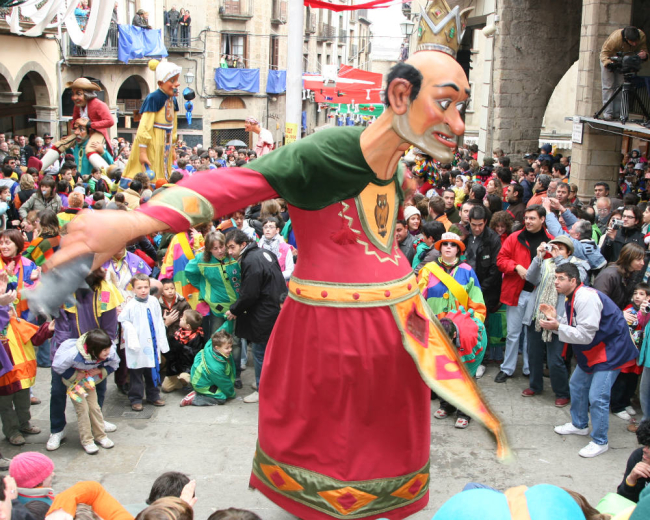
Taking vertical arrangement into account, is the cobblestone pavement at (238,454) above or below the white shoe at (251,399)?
below

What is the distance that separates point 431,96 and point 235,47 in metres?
31.5

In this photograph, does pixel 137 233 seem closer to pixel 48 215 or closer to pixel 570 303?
pixel 570 303

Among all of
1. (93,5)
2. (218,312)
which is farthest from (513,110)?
(218,312)

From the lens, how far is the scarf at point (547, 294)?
640 cm

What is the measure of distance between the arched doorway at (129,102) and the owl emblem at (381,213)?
25.4 metres

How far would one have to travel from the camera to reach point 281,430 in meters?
3.89

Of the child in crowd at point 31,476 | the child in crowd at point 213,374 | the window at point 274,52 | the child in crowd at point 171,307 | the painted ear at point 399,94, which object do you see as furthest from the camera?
the window at point 274,52

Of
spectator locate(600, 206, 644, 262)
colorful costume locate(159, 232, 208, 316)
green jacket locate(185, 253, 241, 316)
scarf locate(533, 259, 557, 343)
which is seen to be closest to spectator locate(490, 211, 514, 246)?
spectator locate(600, 206, 644, 262)

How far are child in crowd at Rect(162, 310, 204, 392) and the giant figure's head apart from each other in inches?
163

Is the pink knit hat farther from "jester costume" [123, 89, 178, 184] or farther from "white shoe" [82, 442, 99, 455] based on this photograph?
"jester costume" [123, 89, 178, 184]

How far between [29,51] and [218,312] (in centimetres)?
1571

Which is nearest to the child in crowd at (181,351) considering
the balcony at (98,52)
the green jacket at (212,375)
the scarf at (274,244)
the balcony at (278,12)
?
the green jacket at (212,375)

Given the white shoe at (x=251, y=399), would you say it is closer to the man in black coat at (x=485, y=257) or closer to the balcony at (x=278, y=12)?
the man in black coat at (x=485, y=257)

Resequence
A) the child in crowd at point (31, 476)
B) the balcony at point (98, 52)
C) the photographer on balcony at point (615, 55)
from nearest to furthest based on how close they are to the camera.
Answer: the child in crowd at point (31, 476), the photographer on balcony at point (615, 55), the balcony at point (98, 52)
